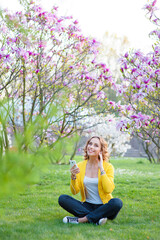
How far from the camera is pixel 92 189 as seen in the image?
150 inches

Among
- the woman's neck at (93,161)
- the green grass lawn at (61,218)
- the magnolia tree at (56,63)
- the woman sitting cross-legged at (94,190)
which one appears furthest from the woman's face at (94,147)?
the magnolia tree at (56,63)

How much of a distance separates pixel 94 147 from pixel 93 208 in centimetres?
Answer: 76

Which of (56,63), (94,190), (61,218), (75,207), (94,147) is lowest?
(61,218)

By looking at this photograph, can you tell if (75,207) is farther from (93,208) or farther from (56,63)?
(56,63)

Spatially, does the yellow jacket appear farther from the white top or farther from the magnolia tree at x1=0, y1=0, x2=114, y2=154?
the magnolia tree at x1=0, y1=0, x2=114, y2=154

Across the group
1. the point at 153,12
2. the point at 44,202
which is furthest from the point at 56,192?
the point at 153,12

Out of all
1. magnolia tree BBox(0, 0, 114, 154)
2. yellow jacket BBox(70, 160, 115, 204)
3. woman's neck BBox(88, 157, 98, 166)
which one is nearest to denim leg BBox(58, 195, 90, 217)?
yellow jacket BBox(70, 160, 115, 204)

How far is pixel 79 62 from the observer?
6105mm

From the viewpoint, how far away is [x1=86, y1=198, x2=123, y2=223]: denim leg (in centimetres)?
354

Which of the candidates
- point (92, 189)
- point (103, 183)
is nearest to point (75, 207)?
point (92, 189)

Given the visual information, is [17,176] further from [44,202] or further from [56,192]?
[56,192]

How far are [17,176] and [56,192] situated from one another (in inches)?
207

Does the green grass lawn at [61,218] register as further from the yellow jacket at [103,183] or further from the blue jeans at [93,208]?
the yellow jacket at [103,183]

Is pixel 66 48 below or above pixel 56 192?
above
